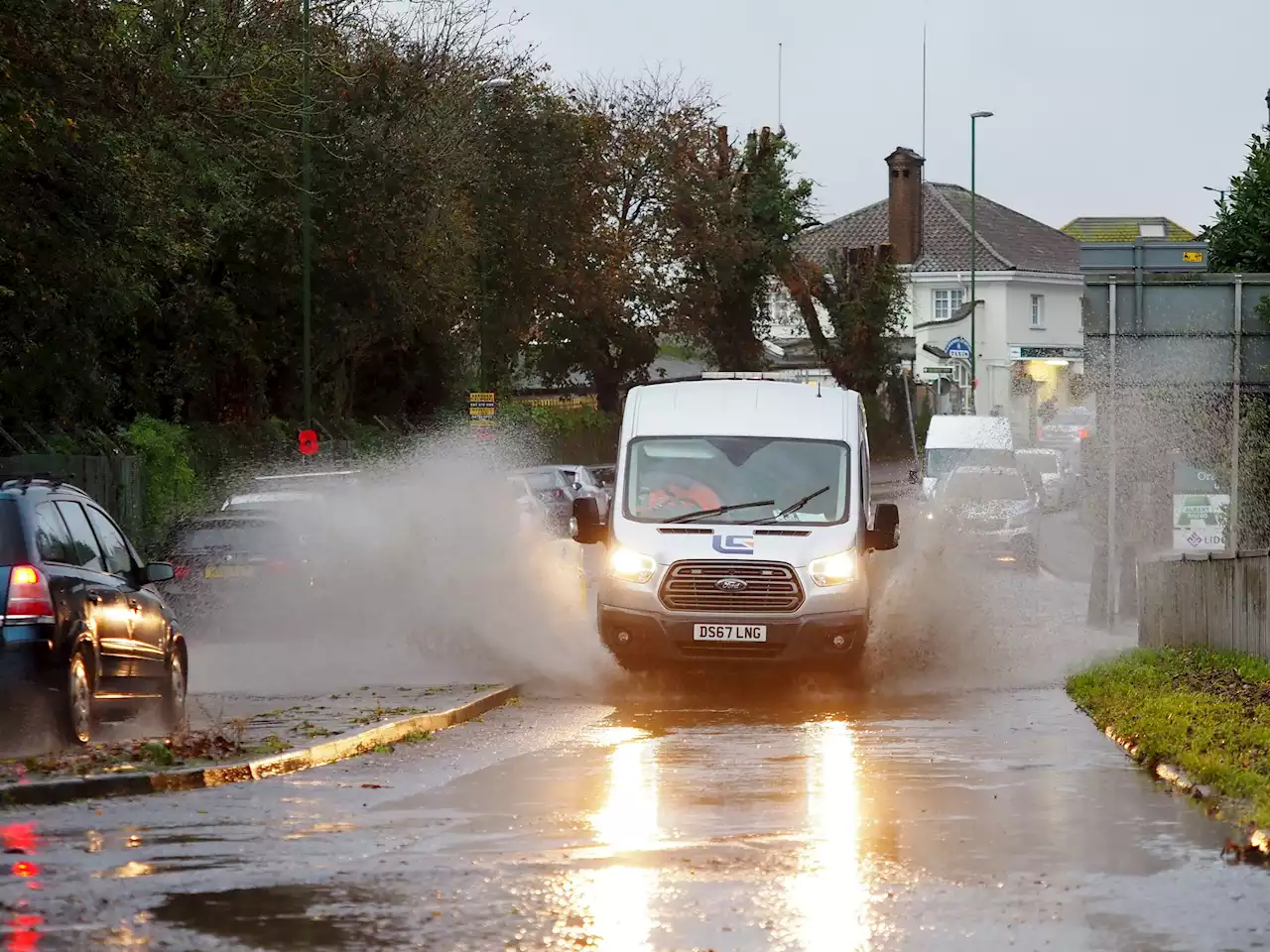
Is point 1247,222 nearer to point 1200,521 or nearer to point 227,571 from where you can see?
point 1200,521

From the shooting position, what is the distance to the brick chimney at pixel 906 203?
331 feet

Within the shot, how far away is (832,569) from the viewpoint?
703 inches

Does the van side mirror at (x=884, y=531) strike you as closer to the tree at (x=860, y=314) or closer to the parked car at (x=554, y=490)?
the parked car at (x=554, y=490)

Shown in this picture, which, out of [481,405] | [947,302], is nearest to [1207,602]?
[481,405]


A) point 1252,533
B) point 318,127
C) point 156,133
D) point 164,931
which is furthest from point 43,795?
point 318,127

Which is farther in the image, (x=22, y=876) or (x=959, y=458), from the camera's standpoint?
(x=959, y=458)

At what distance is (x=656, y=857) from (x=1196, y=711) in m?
6.28

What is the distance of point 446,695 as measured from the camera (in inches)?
674

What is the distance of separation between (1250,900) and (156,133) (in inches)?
745

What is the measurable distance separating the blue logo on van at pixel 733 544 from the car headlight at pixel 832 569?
0.49m

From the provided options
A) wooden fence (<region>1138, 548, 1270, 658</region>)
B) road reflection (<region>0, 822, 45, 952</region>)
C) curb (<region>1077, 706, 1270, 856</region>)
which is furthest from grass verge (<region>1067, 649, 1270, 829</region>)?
road reflection (<region>0, 822, 45, 952</region>)

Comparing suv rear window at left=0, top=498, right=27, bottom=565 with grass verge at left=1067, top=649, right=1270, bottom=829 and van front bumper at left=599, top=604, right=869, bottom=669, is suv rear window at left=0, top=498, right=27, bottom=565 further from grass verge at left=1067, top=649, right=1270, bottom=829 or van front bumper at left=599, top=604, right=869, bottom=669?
grass verge at left=1067, top=649, right=1270, bottom=829

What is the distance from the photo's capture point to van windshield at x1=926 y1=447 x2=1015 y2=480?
41812mm

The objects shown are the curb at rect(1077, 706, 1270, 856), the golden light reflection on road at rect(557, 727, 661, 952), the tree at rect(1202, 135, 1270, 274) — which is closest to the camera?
the golden light reflection on road at rect(557, 727, 661, 952)
